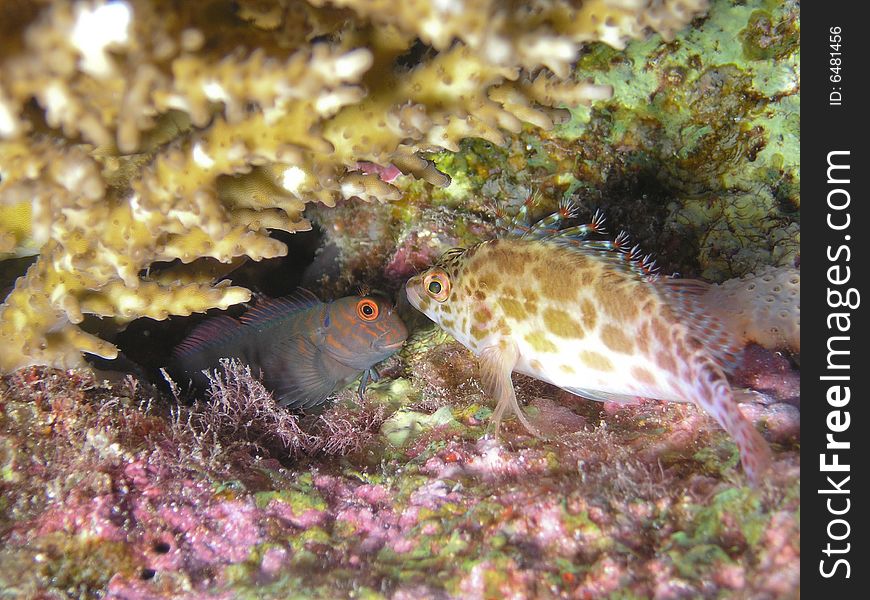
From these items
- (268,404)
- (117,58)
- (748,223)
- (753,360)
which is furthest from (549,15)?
(268,404)

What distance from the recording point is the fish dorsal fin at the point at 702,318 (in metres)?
2.62

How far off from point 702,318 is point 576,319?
0.69 meters

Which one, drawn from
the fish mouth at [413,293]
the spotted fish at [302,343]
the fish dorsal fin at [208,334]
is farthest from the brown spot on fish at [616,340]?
the fish dorsal fin at [208,334]

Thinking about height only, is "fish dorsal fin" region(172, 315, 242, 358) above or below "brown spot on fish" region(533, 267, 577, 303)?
below

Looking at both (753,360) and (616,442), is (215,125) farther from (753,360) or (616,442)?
(753,360)

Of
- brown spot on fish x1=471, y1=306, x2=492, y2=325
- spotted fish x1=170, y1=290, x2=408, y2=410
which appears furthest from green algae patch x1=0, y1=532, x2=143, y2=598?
brown spot on fish x1=471, y1=306, x2=492, y2=325

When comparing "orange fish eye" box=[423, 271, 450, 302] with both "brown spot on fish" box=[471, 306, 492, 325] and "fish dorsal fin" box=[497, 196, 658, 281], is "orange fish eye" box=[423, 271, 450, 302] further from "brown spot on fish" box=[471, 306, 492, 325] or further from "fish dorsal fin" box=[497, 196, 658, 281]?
"fish dorsal fin" box=[497, 196, 658, 281]

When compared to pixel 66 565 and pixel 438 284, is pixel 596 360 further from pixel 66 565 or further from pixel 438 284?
pixel 66 565

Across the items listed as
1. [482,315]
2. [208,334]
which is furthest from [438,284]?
[208,334]

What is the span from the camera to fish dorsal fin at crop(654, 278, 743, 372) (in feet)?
8.60

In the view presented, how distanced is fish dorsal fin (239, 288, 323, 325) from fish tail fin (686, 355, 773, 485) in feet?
10.0

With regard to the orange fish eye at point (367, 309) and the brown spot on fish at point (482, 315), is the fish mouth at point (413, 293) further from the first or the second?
the brown spot on fish at point (482, 315)

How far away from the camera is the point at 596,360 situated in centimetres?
314
